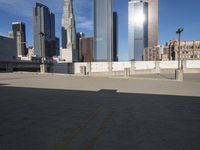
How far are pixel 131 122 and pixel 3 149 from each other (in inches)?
159

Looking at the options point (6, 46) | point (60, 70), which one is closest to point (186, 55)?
point (60, 70)

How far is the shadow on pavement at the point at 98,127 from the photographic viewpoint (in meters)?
4.71

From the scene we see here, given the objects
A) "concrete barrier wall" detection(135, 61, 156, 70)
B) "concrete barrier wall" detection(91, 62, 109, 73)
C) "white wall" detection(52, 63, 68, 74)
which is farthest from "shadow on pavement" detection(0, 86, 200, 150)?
"white wall" detection(52, 63, 68, 74)

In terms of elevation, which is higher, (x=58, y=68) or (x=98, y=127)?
(x=58, y=68)

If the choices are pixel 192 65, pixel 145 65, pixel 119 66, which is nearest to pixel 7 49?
pixel 119 66

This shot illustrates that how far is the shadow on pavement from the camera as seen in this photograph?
471 centimetres

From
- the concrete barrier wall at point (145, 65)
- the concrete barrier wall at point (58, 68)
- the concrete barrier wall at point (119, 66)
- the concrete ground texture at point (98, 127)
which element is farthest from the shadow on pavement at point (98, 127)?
the concrete barrier wall at point (58, 68)

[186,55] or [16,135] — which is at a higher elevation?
[186,55]

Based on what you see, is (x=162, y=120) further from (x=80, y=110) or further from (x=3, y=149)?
(x=3, y=149)

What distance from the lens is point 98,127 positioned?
5.96 m

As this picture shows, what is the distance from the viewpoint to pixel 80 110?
820 cm

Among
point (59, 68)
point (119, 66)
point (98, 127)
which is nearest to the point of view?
point (98, 127)

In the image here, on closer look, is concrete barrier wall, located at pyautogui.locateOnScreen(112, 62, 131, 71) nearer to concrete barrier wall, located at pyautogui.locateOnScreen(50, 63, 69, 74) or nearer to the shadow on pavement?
concrete barrier wall, located at pyautogui.locateOnScreen(50, 63, 69, 74)

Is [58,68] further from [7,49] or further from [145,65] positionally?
[7,49]
